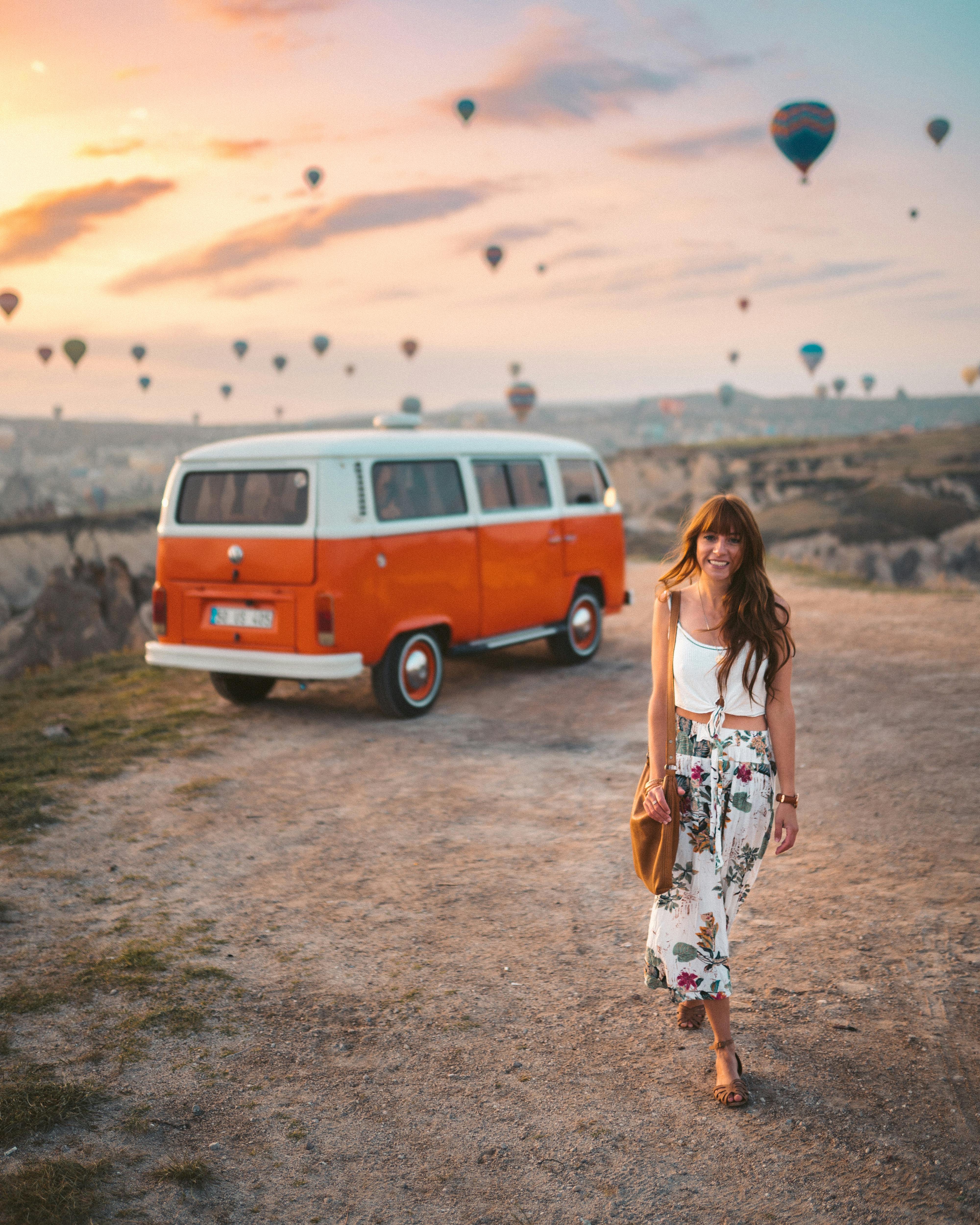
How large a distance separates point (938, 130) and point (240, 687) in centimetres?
5661

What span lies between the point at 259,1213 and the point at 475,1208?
62 cm

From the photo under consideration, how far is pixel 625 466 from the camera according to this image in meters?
86.4

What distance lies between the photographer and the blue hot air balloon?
174 feet

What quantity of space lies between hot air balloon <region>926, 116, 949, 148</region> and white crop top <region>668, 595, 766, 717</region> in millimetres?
59651

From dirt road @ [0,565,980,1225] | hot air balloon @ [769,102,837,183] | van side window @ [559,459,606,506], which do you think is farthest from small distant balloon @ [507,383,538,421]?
dirt road @ [0,565,980,1225]

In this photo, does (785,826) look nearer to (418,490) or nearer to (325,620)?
(325,620)

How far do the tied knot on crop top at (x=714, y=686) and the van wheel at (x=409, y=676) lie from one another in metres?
5.14

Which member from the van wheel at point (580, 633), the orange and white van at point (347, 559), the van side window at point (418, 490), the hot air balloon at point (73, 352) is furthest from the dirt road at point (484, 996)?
the hot air balloon at point (73, 352)

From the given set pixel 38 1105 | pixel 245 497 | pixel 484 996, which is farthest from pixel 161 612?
pixel 38 1105

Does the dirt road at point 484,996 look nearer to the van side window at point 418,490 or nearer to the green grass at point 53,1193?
the green grass at point 53,1193

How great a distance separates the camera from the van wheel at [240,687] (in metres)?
9.24

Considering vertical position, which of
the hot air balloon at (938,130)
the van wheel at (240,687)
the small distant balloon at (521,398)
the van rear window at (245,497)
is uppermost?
the hot air balloon at (938,130)

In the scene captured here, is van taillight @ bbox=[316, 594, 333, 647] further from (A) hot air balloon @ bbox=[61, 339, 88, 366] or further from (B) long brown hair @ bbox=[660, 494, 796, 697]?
(A) hot air balloon @ bbox=[61, 339, 88, 366]

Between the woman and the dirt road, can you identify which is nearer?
the dirt road
